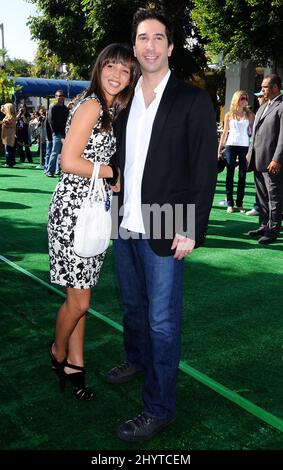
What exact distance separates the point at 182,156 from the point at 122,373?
1.49m

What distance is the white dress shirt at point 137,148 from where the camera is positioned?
2500 mm

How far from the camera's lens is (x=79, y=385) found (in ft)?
9.97

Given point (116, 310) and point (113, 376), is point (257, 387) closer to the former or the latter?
point (113, 376)

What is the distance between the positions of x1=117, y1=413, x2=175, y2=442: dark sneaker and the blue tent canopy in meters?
23.7

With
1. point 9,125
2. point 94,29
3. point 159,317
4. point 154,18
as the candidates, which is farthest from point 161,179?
point 94,29

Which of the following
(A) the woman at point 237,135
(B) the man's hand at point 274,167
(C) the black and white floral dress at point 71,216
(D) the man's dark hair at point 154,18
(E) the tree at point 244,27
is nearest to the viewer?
(D) the man's dark hair at point 154,18

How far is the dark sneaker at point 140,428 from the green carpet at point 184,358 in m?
0.04

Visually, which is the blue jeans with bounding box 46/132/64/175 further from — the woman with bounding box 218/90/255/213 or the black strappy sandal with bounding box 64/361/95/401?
the black strappy sandal with bounding box 64/361/95/401

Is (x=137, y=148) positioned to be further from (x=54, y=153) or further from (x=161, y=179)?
(x=54, y=153)

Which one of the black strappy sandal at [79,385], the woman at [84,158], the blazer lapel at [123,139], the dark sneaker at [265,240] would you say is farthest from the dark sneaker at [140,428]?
the dark sneaker at [265,240]

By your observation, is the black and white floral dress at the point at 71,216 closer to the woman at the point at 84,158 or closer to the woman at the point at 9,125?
the woman at the point at 84,158

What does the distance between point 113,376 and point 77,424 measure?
497 millimetres
